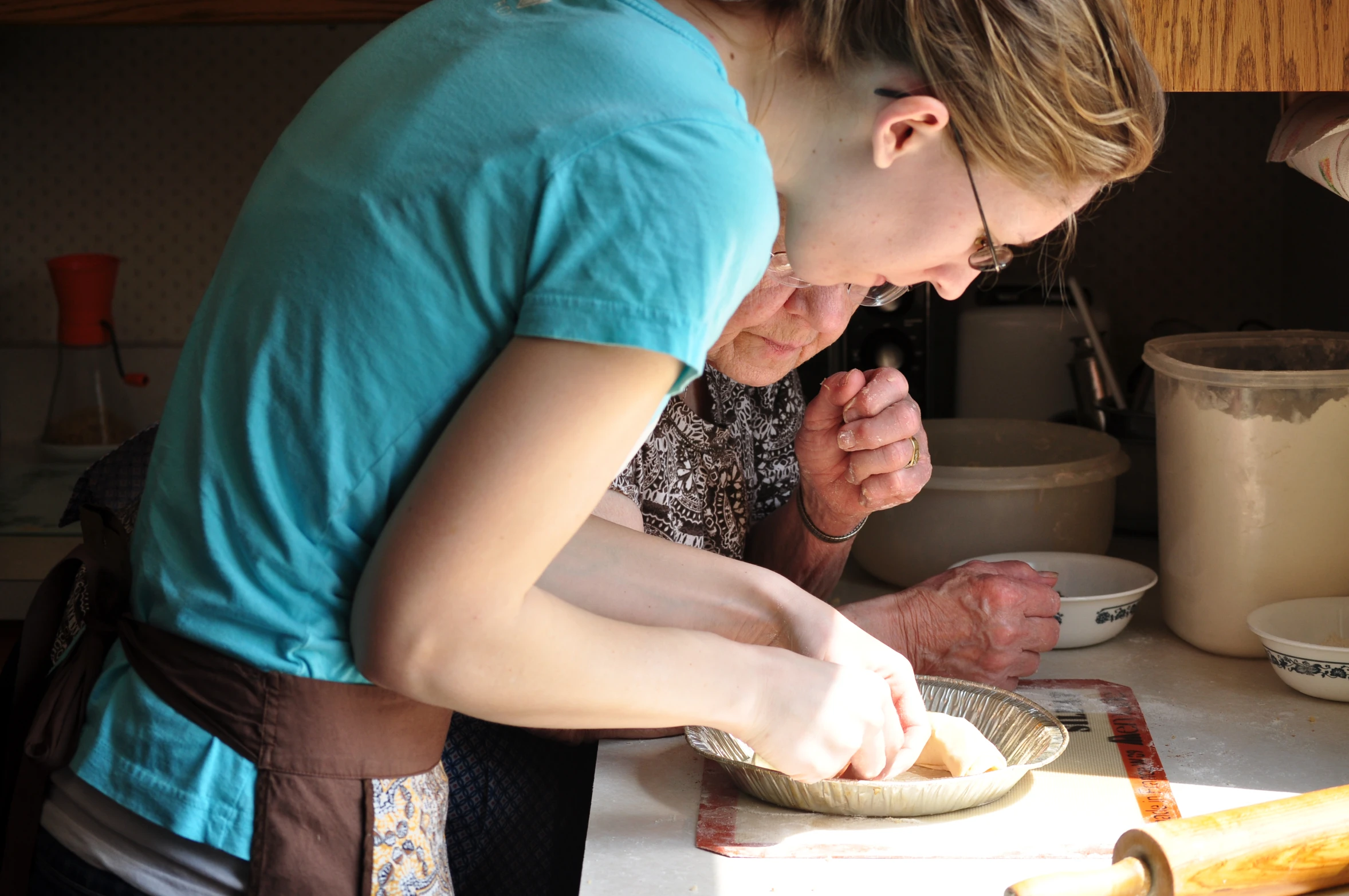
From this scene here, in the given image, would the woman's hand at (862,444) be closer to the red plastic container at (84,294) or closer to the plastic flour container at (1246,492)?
the plastic flour container at (1246,492)

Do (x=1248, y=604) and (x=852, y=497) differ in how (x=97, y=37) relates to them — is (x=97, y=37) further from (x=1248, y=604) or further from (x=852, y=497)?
(x=1248, y=604)

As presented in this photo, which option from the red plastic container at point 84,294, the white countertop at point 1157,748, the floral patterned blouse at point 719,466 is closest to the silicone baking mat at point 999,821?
the white countertop at point 1157,748

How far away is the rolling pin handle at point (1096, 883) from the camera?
0.71 m

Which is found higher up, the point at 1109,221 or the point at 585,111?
the point at 585,111

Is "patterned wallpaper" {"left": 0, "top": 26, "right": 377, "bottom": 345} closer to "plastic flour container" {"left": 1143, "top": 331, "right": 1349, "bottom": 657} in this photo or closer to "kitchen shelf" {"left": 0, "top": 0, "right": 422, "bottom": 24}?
"kitchen shelf" {"left": 0, "top": 0, "right": 422, "bottom": 24}

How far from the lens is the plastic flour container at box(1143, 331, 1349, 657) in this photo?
1.26 m

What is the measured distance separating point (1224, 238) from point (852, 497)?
4.29 feet

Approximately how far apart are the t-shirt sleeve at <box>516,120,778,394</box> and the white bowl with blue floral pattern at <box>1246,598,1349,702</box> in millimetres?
Answer: 842

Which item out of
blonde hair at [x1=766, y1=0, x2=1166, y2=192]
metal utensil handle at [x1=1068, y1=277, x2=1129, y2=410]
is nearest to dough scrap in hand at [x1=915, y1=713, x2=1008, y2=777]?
blonde hair at [x1=766, y1=0, x2=1166, y2=192]

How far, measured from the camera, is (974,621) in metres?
1.30

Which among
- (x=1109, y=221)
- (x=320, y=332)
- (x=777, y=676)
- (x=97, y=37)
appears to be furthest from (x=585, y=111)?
(x=97, y=37)

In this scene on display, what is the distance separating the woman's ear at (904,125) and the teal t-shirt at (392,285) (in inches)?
4.0

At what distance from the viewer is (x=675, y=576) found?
3.39ft

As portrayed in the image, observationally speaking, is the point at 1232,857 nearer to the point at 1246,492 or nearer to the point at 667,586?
the point at 667,586
